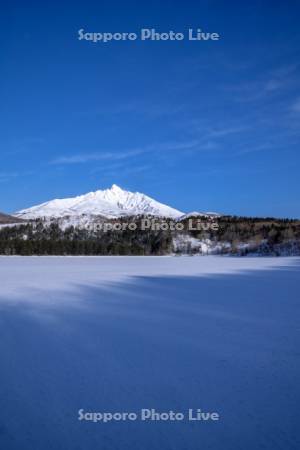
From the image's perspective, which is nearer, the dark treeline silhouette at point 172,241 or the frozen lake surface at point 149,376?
the frozen lake surface at point 149,376

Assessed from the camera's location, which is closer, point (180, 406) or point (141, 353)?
point (180, 406)

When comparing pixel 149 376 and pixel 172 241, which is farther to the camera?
pixel 172 241

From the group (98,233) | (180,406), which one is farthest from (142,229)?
(180,406)

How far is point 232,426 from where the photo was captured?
307 centimetres

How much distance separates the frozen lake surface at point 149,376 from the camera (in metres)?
2.97

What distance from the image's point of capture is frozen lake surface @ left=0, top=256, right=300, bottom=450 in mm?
2969

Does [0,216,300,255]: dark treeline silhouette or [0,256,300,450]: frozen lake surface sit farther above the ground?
[0,216,300,255]: dark treeline silhouette

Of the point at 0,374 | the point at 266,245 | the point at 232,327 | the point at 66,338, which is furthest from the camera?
the point at 266,245

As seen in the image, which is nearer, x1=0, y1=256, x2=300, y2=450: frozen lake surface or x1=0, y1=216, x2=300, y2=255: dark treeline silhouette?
x1=0, y1=256, x2=300, y2=450: frozen lake surface

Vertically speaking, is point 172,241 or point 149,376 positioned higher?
point 172,241

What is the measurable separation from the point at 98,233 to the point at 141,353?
80888 millimetres

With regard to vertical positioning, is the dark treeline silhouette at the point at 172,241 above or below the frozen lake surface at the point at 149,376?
above

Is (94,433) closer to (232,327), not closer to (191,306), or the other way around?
(232,327)

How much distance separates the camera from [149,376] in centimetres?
401
